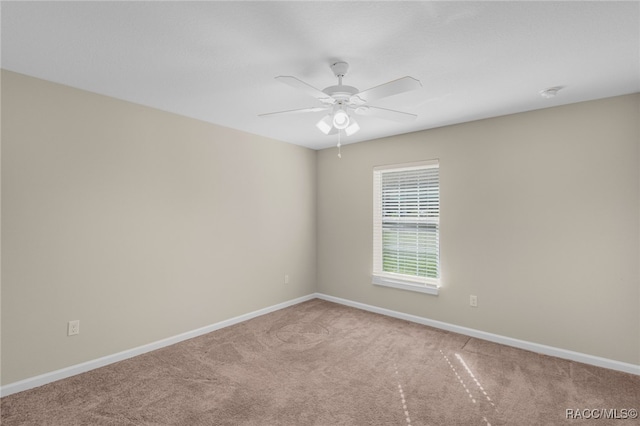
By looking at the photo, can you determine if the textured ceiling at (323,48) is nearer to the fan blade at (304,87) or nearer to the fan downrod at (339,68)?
the fan downrod at (339,68)

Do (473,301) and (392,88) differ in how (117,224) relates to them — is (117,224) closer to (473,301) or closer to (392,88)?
(392,88)

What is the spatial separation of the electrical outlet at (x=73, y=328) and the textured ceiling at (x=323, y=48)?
2022 millimetres

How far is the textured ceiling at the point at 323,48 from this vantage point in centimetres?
162

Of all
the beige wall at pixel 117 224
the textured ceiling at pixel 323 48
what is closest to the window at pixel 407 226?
→ the textured ceiling at pixel 323 48

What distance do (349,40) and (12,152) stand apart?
8.65 ft

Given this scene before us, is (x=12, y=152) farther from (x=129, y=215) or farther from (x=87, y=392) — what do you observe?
(x=87, y=392)

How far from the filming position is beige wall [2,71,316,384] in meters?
2.40

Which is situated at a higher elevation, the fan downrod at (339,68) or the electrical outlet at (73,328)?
the fan downrod at (339,68)

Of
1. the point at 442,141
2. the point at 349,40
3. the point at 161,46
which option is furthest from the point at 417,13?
the point at 442,141

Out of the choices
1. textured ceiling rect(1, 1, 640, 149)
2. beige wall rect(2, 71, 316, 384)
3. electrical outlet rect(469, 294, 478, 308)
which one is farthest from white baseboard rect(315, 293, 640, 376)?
textured ceiling rect(1, 1, 640, 149)

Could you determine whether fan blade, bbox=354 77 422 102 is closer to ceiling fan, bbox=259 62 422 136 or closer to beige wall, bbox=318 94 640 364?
ceiling fan, bbox=259 62 422 136

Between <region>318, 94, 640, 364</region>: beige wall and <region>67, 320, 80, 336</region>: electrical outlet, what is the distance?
341cm

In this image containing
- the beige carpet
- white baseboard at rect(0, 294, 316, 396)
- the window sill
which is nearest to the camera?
the beige carpet

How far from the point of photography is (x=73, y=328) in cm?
263
